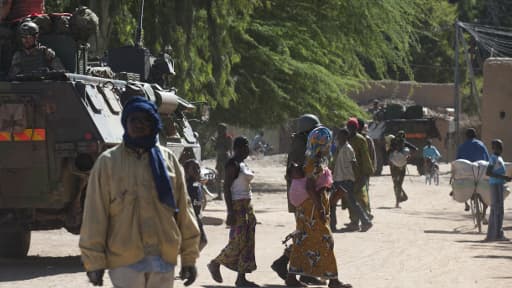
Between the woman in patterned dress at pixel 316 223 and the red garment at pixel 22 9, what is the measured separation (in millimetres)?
4540

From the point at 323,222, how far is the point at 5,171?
347 centimetres

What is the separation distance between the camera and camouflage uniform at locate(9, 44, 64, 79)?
12.7 m

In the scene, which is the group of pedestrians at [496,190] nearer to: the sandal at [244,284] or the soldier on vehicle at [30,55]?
the sandal at [244,284]

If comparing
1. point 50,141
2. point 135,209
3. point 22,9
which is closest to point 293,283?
point 50,141

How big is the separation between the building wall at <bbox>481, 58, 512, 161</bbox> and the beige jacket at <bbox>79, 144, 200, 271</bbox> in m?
30.0

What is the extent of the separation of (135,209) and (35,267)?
262 inches

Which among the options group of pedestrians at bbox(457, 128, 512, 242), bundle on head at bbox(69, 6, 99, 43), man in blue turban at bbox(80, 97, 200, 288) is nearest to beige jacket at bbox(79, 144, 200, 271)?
man in blue turban at bbox(80, 97, 200, 288)

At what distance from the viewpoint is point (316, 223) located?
36.2 feet

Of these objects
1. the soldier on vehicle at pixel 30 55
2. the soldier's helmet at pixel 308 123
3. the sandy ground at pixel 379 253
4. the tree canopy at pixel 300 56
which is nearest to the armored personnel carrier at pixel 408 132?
the tree canopy at pixel 300 56

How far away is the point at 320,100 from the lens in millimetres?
29641

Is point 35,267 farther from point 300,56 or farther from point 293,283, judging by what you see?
point 300,56

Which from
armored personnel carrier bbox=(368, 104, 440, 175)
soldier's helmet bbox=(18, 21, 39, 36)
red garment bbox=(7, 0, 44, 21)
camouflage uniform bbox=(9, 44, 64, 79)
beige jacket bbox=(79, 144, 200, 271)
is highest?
red garment bbox=(7, 0, 44, 21)

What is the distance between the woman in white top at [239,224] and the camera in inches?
442

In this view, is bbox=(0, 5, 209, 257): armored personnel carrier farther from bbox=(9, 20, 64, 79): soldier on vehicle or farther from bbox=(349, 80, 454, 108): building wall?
bbox=(349, 80, 454, 108): building wall
